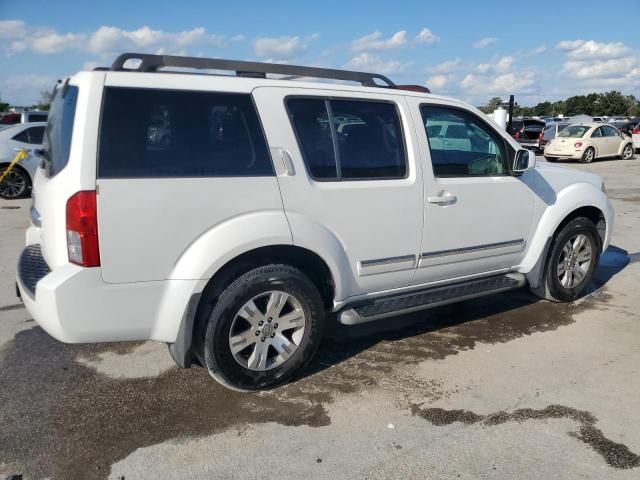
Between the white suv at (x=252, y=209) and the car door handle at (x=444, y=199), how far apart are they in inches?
0.4

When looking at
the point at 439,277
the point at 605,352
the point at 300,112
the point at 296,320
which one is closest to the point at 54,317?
the point at 296,320

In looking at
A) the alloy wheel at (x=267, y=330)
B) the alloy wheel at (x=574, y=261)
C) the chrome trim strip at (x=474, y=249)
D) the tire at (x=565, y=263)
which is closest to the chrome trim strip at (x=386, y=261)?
the chrome trim strip at (x=474, y=249)

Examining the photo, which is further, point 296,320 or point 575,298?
point 575,298

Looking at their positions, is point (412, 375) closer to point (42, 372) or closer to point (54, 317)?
point (54, 317)

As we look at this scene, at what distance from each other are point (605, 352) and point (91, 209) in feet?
12.2

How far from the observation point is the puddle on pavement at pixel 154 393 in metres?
2.95

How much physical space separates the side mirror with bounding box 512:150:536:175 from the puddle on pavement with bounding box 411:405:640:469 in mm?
1896

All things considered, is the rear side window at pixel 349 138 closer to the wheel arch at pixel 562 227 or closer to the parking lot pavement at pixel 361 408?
the parking lot pavement at pixel 361 408

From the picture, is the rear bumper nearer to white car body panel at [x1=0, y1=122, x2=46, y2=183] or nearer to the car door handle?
the car door handle

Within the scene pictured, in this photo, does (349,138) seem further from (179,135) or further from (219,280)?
(219,280)

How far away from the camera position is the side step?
12.4 feet

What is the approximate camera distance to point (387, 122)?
392 centimetres

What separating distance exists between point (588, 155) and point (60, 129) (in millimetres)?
21587

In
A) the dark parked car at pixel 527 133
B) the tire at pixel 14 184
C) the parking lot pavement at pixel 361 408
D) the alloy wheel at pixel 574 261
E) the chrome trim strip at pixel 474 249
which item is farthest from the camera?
the dark parked car at pixel 527 133
